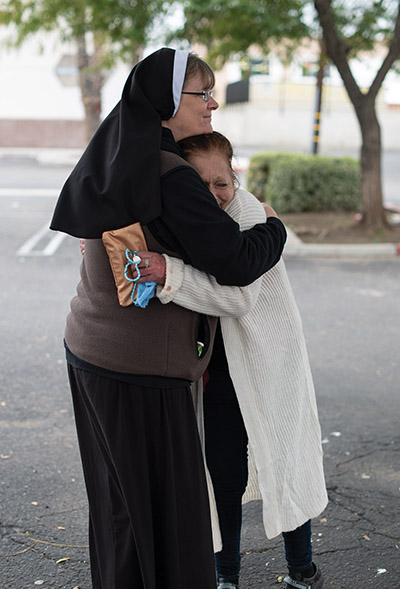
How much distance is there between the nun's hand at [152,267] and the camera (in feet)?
6.73

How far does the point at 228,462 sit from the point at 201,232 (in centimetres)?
91

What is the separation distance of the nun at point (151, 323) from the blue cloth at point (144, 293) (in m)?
0.05

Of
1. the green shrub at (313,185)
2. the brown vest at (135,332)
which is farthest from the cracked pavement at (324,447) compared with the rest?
the green shrub at (313,185)

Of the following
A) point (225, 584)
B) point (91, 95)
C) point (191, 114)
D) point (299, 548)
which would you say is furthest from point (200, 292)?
point (91, 95)

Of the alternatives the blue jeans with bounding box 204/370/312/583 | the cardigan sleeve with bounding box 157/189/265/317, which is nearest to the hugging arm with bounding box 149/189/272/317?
the cardigan sleeve with bounding box 157/189/265/317

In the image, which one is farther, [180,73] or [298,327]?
[298,327]

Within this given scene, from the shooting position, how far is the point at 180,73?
6.84 feet

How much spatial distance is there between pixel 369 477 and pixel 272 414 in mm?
1613

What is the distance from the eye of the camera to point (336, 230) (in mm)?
10953

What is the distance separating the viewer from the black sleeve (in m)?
2.03

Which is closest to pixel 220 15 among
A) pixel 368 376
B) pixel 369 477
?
pixel 368 376

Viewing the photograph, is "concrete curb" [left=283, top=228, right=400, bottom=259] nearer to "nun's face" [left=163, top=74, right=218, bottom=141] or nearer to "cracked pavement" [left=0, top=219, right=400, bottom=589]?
"cracked pavement" [left=0, top=219, right=400, bottom=589]

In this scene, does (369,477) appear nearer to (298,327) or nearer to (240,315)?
(298,327)

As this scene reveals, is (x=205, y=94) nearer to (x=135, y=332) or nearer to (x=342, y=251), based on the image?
(x=135, y=332)
